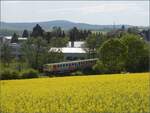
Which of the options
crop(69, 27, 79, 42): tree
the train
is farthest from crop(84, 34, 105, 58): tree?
crop(69, 27, 79, 42): tree

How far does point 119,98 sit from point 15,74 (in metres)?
36.9

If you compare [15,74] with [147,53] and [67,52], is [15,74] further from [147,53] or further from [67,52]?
[67,52]

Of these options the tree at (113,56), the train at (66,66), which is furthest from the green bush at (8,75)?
the train at (66,66)

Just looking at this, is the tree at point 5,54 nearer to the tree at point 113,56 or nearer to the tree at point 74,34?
the tree at point 113,56

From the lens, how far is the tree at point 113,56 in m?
59.1

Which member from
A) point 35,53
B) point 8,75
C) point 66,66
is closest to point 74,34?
point 35,53

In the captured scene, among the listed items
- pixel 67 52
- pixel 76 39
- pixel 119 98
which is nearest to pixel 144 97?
pixel 119 98

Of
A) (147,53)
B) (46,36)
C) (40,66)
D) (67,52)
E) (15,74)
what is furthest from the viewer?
(46,36)

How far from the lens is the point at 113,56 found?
59094 millimetres

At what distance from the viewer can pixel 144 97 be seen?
46.1 ft

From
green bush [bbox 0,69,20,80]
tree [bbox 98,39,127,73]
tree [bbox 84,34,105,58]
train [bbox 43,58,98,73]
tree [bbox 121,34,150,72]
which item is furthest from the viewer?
tree [bbox 84,34,105,58]

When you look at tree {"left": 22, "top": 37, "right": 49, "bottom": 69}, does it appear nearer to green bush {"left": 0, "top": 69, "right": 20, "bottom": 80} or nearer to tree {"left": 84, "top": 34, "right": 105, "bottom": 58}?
tree {"left": 84, "top": 34, "right": 105, "bottom": 58}

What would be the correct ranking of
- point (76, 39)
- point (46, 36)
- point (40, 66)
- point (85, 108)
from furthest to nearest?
point (76, 39), point (46, 36), point (40, 66), point (85, 108)

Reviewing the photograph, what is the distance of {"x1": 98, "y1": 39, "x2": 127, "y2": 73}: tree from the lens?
59062mm
